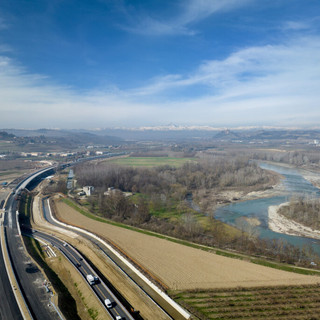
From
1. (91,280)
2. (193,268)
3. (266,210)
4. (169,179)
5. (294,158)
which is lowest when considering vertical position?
(266,210)

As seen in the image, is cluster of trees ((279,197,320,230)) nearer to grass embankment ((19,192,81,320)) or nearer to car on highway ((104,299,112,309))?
car on highway ((104,299,112,309))

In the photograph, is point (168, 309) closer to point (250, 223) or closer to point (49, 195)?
point (250, 223)

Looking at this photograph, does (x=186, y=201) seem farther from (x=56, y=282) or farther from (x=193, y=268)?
(x=56, y=282)

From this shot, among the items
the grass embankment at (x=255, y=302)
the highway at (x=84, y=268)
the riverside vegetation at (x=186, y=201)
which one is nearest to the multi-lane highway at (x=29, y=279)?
the highway at (x=84, y=268)

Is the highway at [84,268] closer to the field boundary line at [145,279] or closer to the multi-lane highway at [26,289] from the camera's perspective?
the multi-lane highway at [26,289]

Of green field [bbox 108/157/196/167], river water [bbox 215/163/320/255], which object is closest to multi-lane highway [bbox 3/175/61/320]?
river water [bbox 215/163/320/255]

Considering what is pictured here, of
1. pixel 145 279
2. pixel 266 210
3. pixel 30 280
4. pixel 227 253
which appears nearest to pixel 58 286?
pixel 30 280

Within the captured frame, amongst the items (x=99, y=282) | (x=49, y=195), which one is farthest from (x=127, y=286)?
(x=49, y=195)
